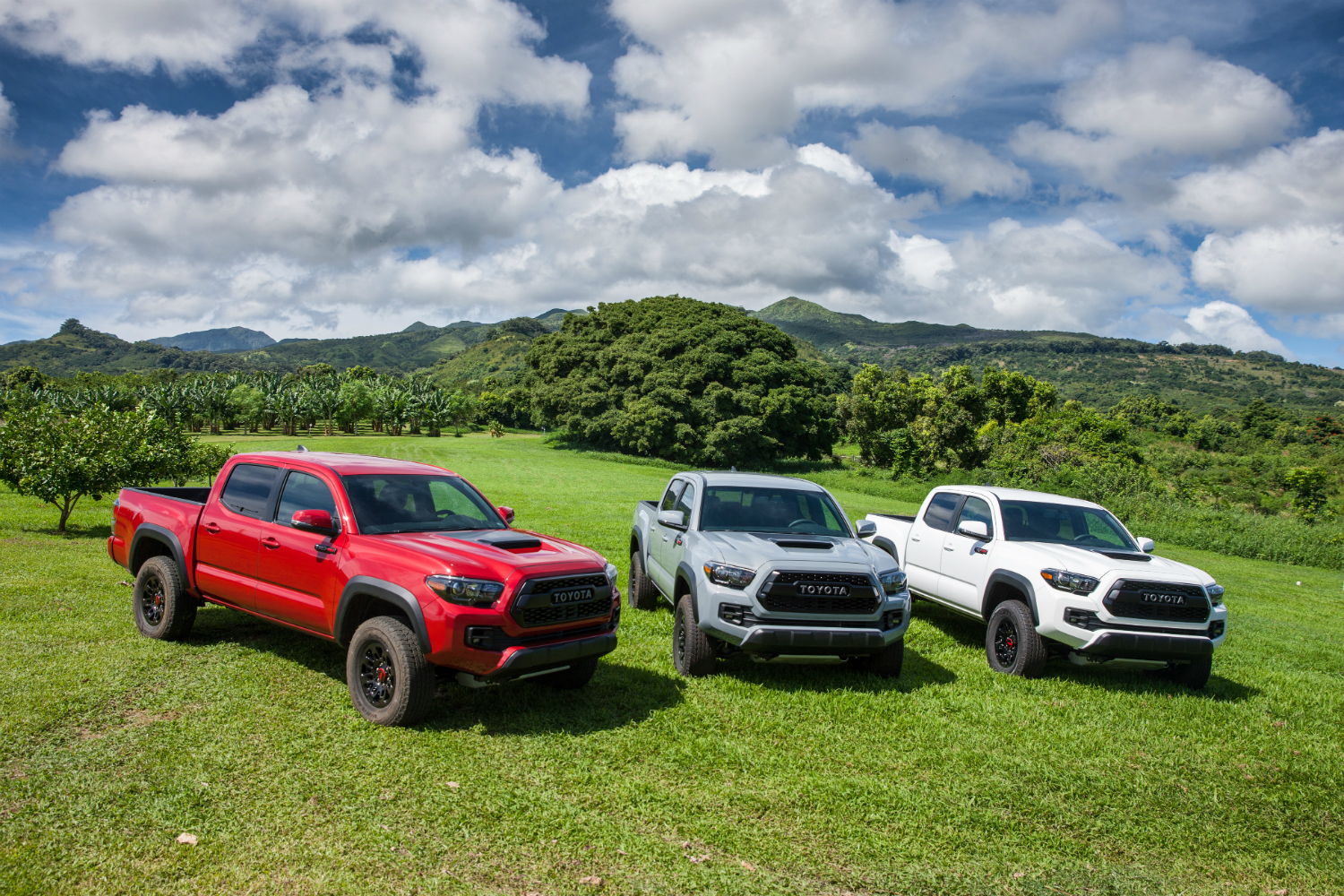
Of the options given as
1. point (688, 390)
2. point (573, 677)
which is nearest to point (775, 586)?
point (573, 677)

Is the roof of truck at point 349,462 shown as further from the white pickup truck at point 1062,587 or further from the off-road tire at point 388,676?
the white pickup truck at point 1062,587

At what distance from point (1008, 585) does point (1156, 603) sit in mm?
1392

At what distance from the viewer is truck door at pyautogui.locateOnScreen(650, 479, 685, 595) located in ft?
27.6

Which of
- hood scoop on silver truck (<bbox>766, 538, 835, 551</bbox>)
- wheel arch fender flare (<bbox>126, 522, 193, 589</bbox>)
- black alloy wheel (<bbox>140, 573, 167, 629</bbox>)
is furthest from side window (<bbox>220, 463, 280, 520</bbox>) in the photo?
hood scoop on silver truck (<bbox>766, 538, 835, 551</bbox>)

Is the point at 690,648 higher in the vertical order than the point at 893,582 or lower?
lower

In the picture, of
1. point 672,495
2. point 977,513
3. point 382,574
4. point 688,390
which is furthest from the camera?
point 688,390

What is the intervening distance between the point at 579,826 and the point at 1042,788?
3.35 m

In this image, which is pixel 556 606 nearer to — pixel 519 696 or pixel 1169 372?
pixel 519 696

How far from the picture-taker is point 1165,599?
725 cm

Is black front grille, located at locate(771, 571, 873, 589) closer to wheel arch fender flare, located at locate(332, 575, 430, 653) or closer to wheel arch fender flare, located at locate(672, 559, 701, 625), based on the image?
wheel arch fender flare, located at locate(672, 559, 701, 625)

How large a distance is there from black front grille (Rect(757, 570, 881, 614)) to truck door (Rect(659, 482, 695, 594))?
48.4 inches

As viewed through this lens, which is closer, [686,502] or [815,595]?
[815,595]

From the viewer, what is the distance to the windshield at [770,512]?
26.3ft

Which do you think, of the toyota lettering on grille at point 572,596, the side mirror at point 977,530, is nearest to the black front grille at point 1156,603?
the side mirror at point 977,530
